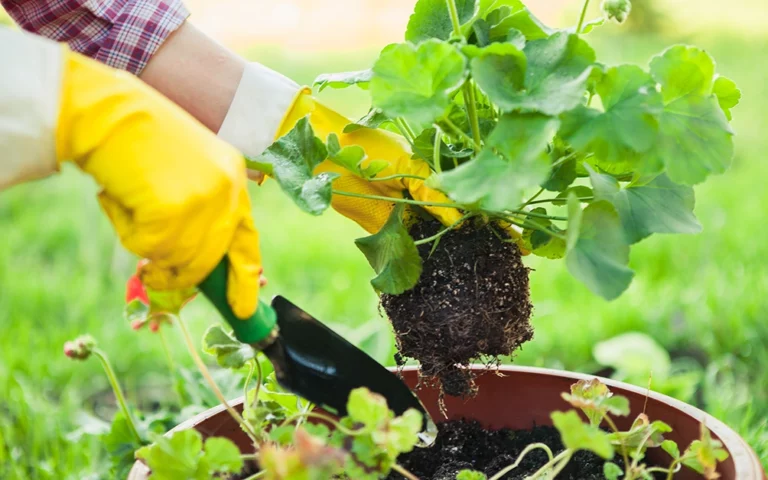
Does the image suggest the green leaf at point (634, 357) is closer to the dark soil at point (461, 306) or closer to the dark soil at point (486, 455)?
the dark soil at point (486, 455)

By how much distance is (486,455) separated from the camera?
114 centimetres

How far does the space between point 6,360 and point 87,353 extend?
96cm

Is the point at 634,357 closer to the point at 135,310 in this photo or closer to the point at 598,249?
the point at 598,249

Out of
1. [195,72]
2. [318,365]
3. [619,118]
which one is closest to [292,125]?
[195,72]

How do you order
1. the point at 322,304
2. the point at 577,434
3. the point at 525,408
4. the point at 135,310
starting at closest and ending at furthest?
the point at 577,434 < the point at 135,310 < the point at 525,408 < the point at 322,304

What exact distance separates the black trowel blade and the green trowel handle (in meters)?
0.05

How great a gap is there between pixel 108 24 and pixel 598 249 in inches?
30.6

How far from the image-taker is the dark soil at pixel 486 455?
1.07 m

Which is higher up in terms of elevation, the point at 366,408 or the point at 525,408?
the point at 366,408

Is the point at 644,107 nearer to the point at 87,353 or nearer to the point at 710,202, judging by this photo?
the point at 87,353

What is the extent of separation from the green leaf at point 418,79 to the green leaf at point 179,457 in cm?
40

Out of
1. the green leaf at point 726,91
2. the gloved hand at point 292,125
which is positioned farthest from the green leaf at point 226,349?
the green leaf at point 726,91

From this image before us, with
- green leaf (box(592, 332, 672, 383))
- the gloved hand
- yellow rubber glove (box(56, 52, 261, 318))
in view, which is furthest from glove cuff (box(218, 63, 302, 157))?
green leaf (box(592, 332, 672, 383))

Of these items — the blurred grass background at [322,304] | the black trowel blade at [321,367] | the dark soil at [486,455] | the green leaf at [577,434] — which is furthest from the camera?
the blurred grass background at [322,304]
